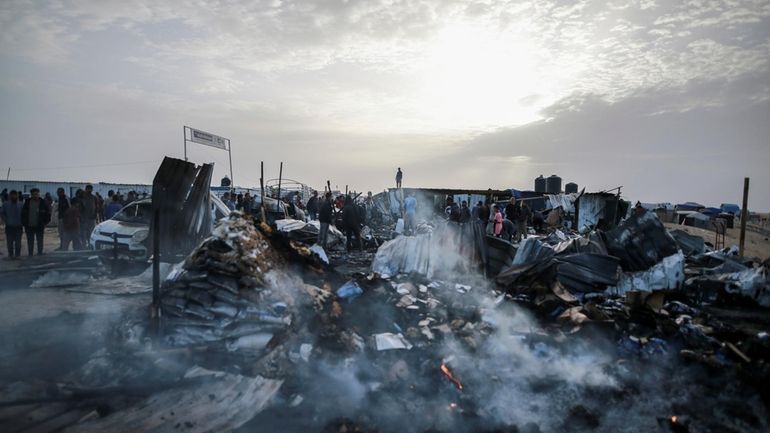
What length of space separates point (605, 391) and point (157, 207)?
18.0ft

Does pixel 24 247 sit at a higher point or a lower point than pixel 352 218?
lower

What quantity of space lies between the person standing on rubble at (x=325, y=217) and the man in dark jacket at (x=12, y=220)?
22.4ft

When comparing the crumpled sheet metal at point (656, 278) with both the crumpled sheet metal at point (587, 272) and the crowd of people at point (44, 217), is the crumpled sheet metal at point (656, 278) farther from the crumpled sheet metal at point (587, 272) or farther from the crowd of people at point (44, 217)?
the crowd of people at point (44, 217)

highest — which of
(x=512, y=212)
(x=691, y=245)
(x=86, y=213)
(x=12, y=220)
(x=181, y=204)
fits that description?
(x=181, y=204)

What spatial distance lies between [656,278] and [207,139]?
12942 mm

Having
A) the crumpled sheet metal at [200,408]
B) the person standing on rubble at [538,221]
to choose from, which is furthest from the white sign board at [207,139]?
the person standing on rubble at [538,221]

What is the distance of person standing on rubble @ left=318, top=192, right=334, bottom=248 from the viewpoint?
10.3m

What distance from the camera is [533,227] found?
58.7ft

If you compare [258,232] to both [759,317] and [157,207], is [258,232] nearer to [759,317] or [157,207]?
[157,207]

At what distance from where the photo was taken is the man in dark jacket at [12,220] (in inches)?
349

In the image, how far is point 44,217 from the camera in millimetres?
9383

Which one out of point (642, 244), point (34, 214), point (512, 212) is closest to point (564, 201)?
point (512, 212)

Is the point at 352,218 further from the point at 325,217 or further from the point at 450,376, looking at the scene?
the point at 450,376

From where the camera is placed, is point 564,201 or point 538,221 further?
point 564,201
